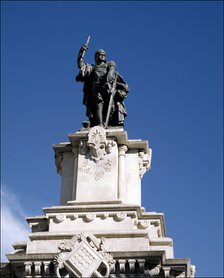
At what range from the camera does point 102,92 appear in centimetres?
2230

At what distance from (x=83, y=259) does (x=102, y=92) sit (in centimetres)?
721

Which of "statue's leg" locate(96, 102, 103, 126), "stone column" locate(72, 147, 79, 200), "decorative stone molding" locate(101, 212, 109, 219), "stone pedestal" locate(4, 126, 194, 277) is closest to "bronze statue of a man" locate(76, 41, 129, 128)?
"statue's leg" locate(96, 102, 103, 126)

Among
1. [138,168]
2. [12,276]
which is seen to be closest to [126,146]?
[138,168]

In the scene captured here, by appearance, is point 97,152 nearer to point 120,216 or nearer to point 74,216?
point 74,216

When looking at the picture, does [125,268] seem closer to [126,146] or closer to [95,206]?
[95,206]

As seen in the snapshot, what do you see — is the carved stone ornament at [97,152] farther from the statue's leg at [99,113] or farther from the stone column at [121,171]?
the statue's leg at [99,113]

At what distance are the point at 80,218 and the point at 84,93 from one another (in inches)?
232

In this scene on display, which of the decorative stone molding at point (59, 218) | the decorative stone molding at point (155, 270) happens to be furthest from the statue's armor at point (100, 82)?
the decorative stone molding at point (155, 270)

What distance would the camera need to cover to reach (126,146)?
20938mm

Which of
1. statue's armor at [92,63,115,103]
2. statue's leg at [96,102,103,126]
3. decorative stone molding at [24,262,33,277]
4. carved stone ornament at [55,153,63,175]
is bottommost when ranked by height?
decorative stone molding at [24,262,33,277]

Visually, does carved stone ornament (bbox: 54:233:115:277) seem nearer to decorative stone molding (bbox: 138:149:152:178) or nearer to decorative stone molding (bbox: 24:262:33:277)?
decorative stone molding (bbox: 24:262:33:277)

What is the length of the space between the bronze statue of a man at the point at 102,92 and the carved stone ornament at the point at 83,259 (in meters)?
5.28

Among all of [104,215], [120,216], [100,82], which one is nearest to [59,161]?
[100,82]

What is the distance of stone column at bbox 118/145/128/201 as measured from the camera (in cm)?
1973
